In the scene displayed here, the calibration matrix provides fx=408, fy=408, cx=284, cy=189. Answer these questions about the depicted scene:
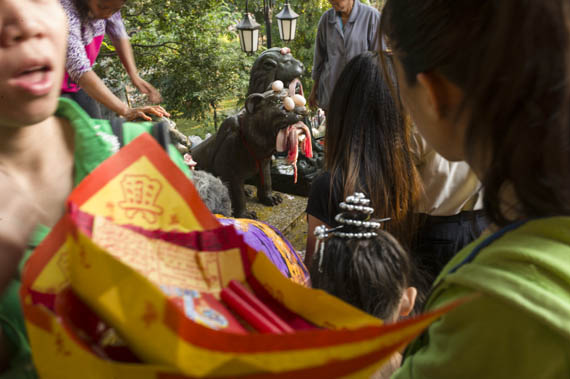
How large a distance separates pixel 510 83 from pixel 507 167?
0.13m

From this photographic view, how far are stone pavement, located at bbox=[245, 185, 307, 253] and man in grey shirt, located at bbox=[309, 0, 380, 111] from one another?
121cm

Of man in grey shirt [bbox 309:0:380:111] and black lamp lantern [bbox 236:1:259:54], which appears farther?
black lamp lantern [bbox 236:1:259:54]

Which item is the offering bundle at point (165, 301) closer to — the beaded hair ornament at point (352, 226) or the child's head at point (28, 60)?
the child's head at point (28, 60)

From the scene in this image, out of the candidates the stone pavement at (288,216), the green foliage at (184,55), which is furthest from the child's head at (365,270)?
the green foliage at (184,55)

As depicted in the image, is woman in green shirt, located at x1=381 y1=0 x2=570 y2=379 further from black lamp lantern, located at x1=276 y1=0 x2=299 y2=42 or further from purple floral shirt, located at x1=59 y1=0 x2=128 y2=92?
black lamp lantern, located at x1=276 y1=0 x2=299 y2=42

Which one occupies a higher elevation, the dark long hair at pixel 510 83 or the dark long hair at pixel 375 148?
the dark long hair at pixel 510 83

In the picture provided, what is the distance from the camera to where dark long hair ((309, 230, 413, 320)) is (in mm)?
1045

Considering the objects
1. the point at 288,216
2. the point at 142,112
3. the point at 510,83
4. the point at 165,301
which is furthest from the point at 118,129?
the point at 288,216

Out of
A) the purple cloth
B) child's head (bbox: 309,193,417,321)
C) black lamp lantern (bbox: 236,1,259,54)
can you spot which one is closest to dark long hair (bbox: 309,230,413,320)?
child's head (bbox: 309,193,417,321)

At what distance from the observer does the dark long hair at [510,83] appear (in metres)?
0.51

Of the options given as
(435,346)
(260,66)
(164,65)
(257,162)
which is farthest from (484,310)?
(164,65)

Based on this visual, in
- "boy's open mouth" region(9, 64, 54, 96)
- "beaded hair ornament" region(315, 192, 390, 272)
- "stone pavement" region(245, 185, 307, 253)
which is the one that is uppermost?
"boy's open mouth" region(9, 64, 54, 96)

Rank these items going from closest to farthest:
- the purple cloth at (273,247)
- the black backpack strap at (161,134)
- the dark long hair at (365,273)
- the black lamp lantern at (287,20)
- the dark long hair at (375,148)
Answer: the black backpack strap at (161,134), the dark long hair at (365,273), the purple cloth at (273,247), the dark long hair at (375,148), the black lamp lantern at (287,20)

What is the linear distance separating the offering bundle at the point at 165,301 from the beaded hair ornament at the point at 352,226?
56cm
